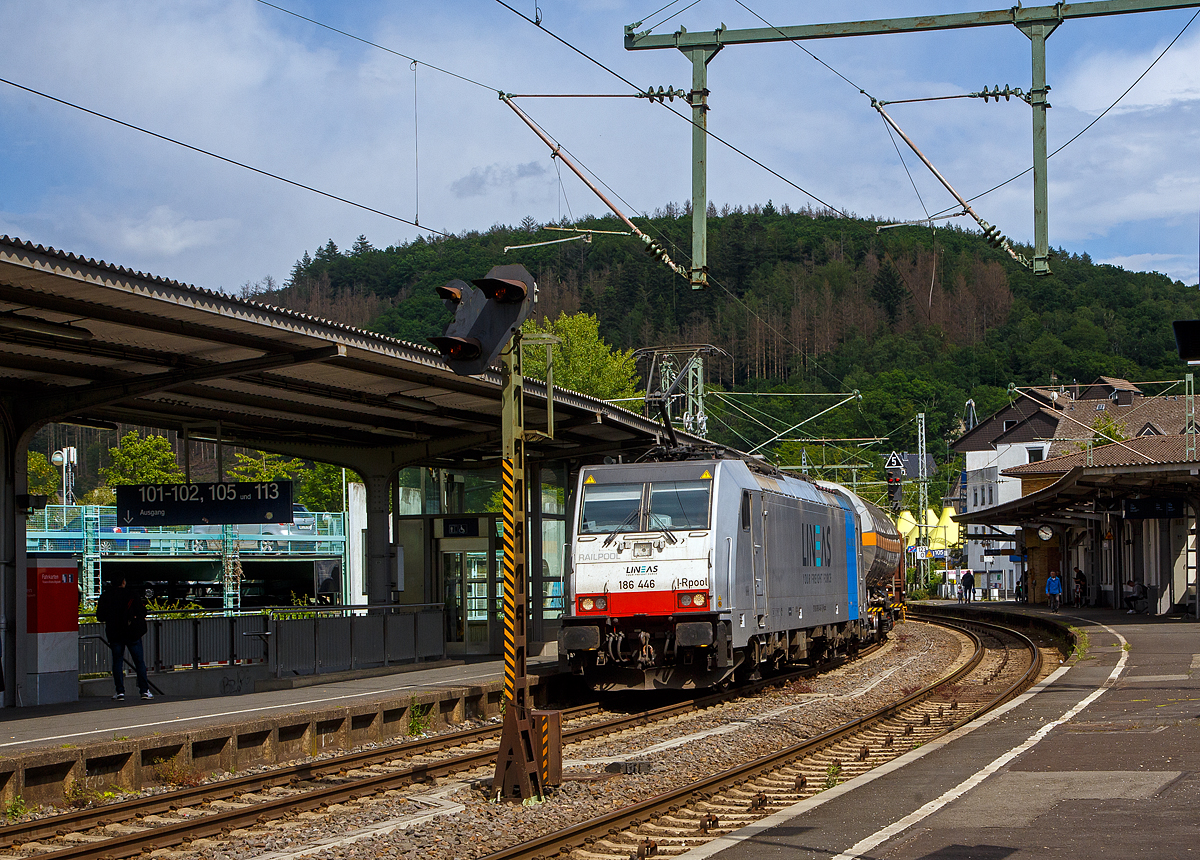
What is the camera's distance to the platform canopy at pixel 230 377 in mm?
11445

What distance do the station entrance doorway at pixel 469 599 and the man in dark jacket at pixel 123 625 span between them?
7.20m

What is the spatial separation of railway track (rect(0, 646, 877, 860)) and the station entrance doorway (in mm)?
9058

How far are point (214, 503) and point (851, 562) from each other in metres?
12.6

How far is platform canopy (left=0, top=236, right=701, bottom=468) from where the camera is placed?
11.4 m

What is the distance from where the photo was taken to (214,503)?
57.7 feet

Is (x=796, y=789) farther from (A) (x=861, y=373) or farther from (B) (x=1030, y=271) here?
(A) (x=861, y=373)

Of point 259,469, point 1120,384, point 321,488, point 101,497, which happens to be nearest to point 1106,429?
point 1120,384

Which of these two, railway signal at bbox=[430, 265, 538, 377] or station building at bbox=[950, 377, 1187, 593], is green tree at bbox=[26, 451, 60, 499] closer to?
station building at bbox=[950, 377, 1187, 593]

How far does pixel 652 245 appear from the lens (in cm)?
1361

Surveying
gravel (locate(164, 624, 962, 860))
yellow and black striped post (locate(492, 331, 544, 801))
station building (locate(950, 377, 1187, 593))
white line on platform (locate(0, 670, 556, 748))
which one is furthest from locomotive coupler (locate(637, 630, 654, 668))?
station building (locate(950, 377, 1187, 593))

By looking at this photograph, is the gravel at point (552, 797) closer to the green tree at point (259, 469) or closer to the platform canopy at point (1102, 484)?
the platform canopy at point (1102, 484)

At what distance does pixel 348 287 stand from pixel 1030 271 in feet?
203

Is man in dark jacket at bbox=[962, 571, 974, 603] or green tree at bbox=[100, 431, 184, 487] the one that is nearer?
man in dark jacket at bbox=[962, 571, 974, 603]

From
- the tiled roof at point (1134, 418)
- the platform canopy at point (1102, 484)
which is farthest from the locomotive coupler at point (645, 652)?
the tiled roof at point (1134, 418)
